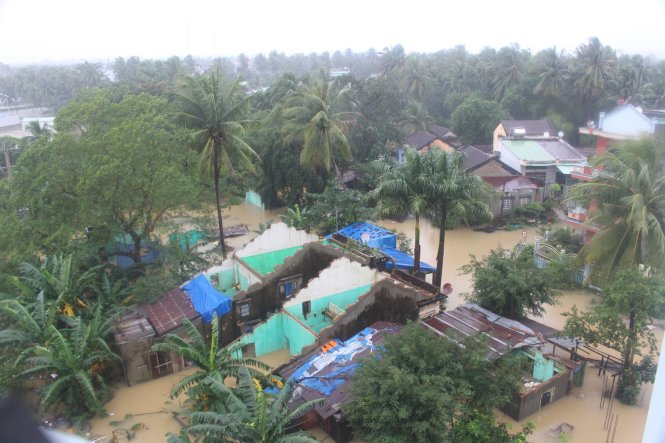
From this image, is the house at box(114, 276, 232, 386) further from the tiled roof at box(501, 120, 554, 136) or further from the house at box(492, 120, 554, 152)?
the tiled roof at box(501, 120, 554, 136)

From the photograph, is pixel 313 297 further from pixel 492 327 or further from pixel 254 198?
pixel 254 198

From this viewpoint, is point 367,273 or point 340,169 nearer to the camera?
point 367,273

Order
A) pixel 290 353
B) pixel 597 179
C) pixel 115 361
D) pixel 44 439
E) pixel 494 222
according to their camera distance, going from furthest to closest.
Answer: pixel 494 222 < pixel 290 353 < pixel 115 361 < pixel 597 179 < pixel 44 439

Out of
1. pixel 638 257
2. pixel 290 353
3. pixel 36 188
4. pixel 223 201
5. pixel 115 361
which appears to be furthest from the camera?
pixel 223 201

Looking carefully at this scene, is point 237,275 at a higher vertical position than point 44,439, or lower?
lower

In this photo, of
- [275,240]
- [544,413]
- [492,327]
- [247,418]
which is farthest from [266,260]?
[544,413]

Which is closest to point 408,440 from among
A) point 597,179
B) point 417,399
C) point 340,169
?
point 417,399

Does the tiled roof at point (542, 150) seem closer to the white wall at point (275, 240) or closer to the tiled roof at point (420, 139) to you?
the tiled roof at point (420, 139)

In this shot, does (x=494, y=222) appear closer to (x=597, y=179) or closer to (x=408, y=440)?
(x=597, y=179)
